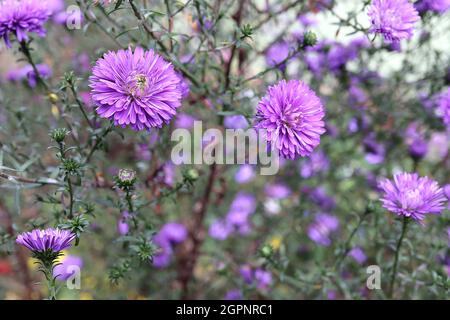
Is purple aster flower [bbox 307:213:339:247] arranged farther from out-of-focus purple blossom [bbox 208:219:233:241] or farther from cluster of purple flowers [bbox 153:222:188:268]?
cluster of purple flowers [bbox 153:222:188:268]

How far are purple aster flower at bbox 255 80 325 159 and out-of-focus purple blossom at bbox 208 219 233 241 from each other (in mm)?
1083

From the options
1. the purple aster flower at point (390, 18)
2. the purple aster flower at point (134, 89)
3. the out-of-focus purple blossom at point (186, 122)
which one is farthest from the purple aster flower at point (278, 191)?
the purple aster flower at point (134, 89)

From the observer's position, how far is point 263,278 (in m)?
1.70

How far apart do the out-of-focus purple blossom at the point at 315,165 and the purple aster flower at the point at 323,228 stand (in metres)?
0.18

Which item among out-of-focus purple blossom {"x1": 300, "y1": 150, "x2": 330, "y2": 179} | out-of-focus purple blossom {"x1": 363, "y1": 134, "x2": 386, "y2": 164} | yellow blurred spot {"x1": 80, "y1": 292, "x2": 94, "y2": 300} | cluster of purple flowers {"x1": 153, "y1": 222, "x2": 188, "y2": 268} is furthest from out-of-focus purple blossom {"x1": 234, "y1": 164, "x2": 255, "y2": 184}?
yellow blurred spot {"x1": 80, "y1": 292, "x2": 94, "y2": 300}

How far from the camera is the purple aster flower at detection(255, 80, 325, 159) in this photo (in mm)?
982

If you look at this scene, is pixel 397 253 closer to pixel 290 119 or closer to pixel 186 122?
pixel 290 119

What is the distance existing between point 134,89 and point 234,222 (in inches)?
45.6

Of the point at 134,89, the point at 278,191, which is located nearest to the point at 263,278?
the point at 278,191

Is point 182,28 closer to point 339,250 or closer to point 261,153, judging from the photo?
point 261,153

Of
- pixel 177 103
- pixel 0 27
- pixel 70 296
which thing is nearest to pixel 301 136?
pixel 177 103

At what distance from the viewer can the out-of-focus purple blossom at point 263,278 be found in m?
1.66

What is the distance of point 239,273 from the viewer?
171 cm

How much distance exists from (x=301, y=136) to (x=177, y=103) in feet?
0.82
